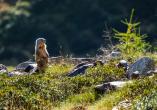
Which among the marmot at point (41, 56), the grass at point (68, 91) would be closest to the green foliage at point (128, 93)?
the grass at point (68, 91)

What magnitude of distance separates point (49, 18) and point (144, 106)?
92.3 metres

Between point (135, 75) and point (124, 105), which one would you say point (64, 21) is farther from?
point (124, 105)

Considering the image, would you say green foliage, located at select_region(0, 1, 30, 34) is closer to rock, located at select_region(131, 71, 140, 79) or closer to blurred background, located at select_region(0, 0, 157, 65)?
blurred background, located at select_region(0, 0, 157, 65)

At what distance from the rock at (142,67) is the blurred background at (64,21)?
69.9 m

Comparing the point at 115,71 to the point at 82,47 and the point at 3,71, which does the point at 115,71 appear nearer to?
the point at 3,71

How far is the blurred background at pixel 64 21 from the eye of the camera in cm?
9545

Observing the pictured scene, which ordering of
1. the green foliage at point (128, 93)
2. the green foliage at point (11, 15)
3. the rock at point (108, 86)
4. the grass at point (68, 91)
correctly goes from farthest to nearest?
the green foliage at point (11, 15) → the rock at point (108, 86) → the grass at point (68, 91) → the green foliage at point (128, 93)

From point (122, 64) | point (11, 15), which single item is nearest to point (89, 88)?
point (122, 64)

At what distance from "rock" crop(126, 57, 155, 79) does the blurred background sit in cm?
6986

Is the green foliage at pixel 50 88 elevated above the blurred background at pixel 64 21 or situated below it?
below

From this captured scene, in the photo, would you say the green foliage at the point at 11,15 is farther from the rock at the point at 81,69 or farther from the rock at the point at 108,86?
the rock at the point at 108,86

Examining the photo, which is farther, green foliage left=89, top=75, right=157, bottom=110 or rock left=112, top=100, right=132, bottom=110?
green foliage left=89, top=75, right=157, bottom=110

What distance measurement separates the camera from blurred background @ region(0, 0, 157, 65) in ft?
313

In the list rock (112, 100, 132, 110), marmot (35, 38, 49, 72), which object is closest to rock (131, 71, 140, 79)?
rock (112, 100, 132, 110)
